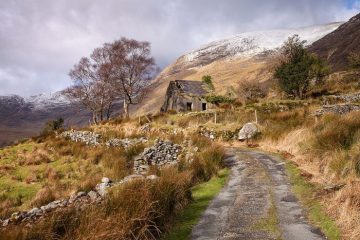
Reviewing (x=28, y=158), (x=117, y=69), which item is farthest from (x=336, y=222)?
(x=117, y=69)

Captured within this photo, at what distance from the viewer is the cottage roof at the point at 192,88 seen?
2297 inches

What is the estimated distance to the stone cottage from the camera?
56781 mm

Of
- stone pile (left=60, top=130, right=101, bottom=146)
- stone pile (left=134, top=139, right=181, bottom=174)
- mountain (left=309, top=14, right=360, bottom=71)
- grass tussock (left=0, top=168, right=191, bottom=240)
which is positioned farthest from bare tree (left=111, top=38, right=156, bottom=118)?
mountain (left=309, top=14, right=360, bottom=71)

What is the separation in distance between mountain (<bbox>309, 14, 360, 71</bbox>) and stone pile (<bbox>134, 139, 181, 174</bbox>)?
9365 centimetres

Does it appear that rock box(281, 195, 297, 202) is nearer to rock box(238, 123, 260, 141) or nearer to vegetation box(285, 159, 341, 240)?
vegetation box(285, 159, 341, 240)

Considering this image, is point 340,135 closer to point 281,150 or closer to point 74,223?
point 281,150

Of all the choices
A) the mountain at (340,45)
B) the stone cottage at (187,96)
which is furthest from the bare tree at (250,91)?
the mountain at (340,45)

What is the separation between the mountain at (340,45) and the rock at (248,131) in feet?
279

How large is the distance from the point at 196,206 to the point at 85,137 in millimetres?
24486

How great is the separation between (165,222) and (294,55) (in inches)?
1711

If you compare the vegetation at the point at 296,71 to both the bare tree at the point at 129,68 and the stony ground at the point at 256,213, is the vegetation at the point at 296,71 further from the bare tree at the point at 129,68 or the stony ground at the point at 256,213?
the stony ground at the point at 256,213

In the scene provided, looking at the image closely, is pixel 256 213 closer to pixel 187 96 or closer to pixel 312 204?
pixel 312 204

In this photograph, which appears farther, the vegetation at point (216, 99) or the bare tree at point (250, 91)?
the bare tree at point (250, 91)

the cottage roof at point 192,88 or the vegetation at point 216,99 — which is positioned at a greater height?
the cottage roof at point 192,88
